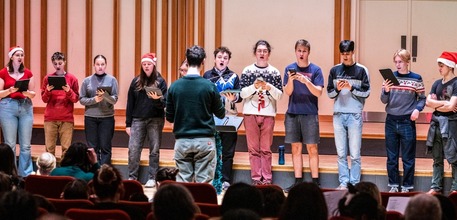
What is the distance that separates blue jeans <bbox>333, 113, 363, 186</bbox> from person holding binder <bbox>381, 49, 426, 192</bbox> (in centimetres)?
30

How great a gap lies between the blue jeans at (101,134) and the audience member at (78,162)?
2377 mm

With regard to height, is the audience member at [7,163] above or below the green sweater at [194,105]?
below

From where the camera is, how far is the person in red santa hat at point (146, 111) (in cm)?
810

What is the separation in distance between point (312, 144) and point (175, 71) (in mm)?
3897

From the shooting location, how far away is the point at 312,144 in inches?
312

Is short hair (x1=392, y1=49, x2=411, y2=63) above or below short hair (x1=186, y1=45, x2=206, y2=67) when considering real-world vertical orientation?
above

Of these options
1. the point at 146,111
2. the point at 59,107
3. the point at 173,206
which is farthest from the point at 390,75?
the point at 173,206

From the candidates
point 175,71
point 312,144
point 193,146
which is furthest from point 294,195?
point 175,71

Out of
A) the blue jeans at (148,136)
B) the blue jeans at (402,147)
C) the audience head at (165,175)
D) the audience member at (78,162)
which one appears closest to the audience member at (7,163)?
the audience member at (78,162)

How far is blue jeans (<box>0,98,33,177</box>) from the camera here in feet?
27.5

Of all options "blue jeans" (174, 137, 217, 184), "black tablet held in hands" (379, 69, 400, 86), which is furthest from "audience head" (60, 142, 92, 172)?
"black tablet held in hands" (379, 69, 400, 86)

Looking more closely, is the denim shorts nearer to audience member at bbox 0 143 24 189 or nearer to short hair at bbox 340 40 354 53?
short hair at bbox 340 40 354 53

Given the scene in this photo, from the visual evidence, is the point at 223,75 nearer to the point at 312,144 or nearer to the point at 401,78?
the point at 312,144

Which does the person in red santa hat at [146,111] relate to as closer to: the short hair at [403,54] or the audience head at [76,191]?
the short hair at [403,54]
